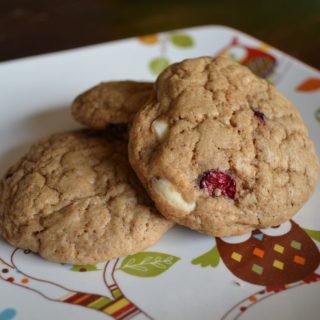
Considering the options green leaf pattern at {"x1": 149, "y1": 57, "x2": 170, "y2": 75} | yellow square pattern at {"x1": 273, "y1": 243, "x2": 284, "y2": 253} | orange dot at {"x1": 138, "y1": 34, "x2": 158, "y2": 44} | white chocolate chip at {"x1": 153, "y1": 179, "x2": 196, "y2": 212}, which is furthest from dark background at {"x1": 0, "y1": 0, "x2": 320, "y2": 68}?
white chocolate chip at {"x1": 153, "y1": 179, "x2": 196, "y2": 212}

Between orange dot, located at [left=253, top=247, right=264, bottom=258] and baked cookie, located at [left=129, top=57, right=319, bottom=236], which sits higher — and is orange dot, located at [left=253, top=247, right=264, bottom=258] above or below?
below

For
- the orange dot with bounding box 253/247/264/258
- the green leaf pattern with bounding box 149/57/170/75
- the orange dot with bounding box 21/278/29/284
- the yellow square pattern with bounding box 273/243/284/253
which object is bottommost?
the orange dot with bounding box 21/278/29/284

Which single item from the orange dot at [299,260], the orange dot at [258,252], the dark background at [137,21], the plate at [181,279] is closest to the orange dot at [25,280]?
the plate at [181,279]

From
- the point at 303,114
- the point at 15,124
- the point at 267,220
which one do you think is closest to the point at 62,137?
the point at 15,124

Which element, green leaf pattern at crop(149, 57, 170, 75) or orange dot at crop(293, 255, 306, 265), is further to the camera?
green leaf pattern at crop(149, 57, 170, 75)

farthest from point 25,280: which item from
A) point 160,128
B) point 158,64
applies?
point 158,64

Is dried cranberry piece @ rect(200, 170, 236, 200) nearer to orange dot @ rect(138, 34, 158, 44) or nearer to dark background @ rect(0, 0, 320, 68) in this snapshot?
orange dot @ rect(138, 34, 158, 44)

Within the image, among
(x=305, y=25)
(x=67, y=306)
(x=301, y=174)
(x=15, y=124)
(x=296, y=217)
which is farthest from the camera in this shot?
(x=305, y=25)

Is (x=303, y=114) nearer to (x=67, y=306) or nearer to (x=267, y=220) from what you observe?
(x=267, y=220)
